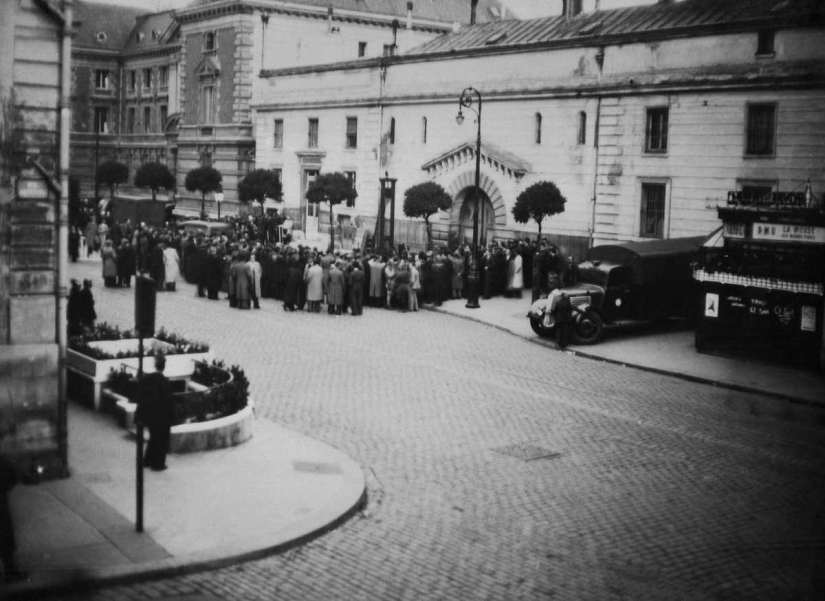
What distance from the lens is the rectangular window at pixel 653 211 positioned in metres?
36.5

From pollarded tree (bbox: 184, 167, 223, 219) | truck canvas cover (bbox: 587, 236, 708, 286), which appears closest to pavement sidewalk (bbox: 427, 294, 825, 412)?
truck canvas cover (bbox: 587, 236, 708, 286)

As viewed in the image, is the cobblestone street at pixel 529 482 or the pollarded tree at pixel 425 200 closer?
the cobblestone street at pixel 529 482

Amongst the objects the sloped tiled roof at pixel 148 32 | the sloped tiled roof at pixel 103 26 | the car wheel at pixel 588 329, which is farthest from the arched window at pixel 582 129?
the sloped tiled roof at pixel 103 26

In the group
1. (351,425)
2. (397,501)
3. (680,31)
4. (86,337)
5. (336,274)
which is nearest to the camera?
(397,501)

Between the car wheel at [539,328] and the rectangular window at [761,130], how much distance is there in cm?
1162

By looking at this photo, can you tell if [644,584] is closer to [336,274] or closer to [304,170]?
[336,274]

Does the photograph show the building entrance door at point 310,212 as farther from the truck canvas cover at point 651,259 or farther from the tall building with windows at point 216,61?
the truck canvas cover at point 651,259

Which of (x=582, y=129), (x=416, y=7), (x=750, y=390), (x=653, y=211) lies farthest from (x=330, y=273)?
(x=416, y=7)

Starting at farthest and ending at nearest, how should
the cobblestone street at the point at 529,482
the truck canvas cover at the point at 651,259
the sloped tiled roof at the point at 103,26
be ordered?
the sloped tiled roof at the point at 103,26
the truck canvas cover at the point at 651,259
the cobblestone street at the point at 529,482

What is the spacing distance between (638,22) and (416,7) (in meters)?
36.3

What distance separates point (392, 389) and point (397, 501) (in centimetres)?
641

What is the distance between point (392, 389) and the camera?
18922 millimetres

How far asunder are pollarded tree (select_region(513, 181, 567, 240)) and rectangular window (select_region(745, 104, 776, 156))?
6.50 m

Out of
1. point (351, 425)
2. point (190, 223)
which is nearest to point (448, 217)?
point (190, 223)
